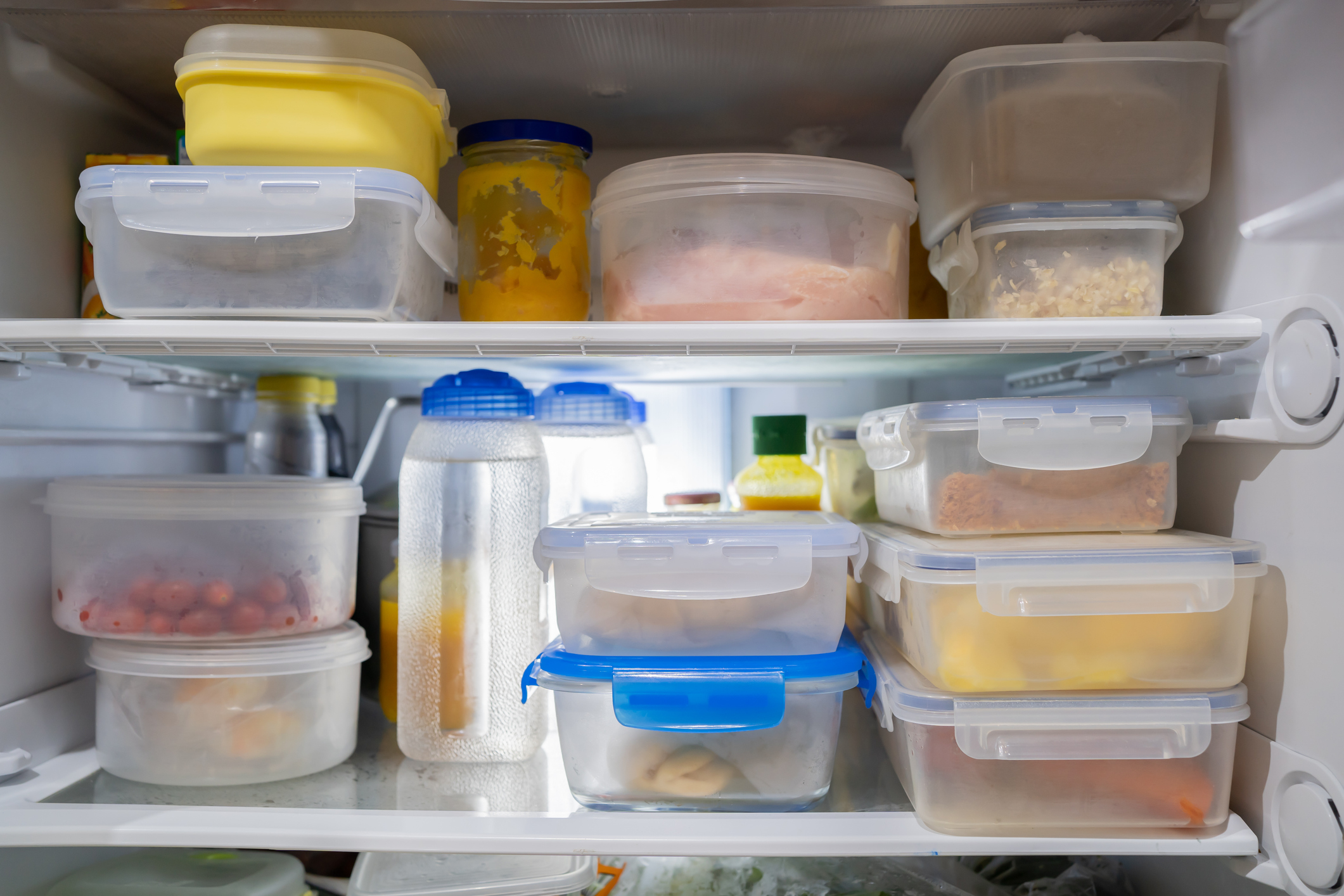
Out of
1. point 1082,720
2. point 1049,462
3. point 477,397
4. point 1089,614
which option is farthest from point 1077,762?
point 477,397

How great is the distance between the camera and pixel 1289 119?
2.37 ft

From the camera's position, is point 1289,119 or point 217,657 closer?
point 1289,119

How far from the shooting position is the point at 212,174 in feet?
2.45

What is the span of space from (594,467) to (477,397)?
0.82ft

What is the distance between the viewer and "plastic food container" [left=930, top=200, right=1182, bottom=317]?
0.78m

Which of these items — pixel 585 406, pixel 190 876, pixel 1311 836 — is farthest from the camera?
pixel 585 406

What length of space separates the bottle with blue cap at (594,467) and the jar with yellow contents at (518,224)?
7.7 inches

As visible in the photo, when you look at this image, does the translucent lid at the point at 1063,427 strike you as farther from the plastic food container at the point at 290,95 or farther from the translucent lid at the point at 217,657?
the translucent lid at the point at 217,657

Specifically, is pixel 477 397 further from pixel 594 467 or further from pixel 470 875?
pixel 470 875

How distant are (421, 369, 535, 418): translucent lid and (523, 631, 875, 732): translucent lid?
0.29 meters

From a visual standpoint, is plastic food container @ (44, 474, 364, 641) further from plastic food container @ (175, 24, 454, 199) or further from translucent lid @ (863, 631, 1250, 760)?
translucent lid @ (863, 631, 1250, 760)

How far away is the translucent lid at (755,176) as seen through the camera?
2.62 feet

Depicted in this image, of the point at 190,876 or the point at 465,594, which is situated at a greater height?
the point at 465,594

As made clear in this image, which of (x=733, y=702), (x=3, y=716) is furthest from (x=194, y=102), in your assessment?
(x=733, y=702)
